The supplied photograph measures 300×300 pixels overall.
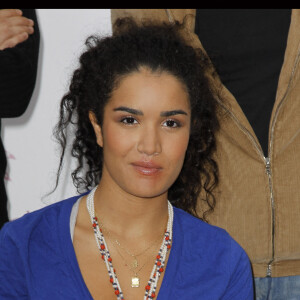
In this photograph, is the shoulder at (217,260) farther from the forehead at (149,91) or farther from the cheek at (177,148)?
the forehead at (149,91)

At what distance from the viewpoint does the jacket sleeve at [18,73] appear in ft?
6.91

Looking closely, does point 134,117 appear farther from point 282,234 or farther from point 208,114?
point 282,234

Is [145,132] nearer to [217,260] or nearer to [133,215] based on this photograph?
[133,215]

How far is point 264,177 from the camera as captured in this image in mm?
2158

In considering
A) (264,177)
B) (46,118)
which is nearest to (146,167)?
(264,177)

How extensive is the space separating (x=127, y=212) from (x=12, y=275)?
1.18 feet

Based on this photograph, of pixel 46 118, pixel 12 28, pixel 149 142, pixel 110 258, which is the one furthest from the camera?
pixel 46 118

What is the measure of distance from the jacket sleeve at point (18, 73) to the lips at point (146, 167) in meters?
0.60

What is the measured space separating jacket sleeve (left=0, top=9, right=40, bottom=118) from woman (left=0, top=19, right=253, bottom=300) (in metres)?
0.24

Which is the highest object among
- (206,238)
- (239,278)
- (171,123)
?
(171,123)

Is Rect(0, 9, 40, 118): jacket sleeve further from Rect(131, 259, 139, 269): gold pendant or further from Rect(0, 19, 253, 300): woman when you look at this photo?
Rect(131, 259, 139, 269): gold pendant

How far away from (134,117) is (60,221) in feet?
1.22

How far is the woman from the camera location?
70.0 inches

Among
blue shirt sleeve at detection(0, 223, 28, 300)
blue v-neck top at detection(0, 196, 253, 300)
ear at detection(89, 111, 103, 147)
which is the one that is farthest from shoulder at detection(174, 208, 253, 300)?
blue shirt sleeve at detection(0, 223, 28, 300)
